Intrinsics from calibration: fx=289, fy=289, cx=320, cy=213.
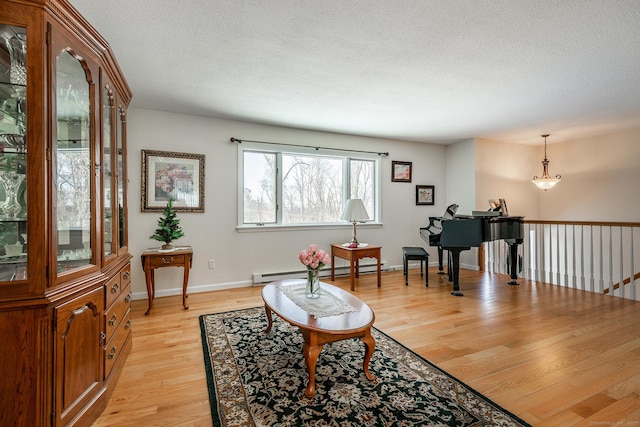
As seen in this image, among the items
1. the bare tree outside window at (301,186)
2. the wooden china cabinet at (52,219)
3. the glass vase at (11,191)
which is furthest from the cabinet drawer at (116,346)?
the bare tree outside window at (301,186)

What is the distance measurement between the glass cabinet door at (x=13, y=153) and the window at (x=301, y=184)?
2847 mm

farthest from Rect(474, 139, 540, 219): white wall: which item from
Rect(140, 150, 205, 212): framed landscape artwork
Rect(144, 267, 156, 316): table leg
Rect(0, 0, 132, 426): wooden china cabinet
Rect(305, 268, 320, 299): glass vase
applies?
Rect(0, 0, 132, 426): wooden china cabinet

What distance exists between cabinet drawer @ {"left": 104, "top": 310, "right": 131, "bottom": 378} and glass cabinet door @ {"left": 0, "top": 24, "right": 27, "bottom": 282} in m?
0.75

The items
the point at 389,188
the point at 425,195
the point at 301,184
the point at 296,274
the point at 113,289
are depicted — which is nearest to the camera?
the point at 113,289

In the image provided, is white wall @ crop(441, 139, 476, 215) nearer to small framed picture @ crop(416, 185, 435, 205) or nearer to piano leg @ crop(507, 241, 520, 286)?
small framed picture @ crop(416, 185, 435, 205)

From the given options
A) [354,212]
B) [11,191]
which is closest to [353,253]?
[354,212]

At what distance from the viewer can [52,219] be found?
4.32 feet

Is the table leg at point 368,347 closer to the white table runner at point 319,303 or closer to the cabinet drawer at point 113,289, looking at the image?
the white table runner at point 319,303

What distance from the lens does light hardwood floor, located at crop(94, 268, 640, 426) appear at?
168 centimetres

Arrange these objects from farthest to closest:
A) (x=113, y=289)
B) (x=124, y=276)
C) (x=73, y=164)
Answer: (x=124, y=276) → (x=113, y=289) → (x=73, y=164)

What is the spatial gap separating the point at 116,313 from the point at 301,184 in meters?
3.21

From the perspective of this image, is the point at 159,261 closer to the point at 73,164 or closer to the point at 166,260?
the point at 166,260

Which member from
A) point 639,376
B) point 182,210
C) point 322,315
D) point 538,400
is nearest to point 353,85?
point 322,315

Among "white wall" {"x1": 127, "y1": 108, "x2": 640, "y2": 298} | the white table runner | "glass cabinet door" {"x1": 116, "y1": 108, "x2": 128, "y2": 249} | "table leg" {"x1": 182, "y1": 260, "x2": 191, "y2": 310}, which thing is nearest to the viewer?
the white table runner
